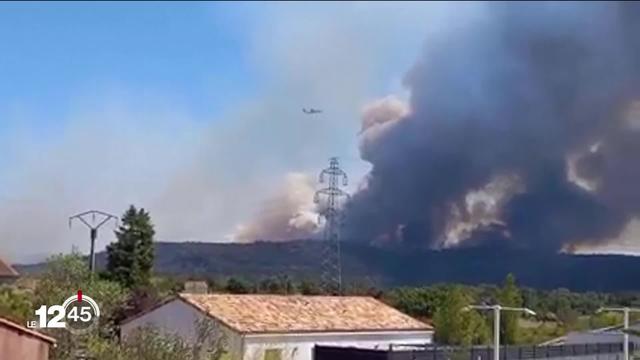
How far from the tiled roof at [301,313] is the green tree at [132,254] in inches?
203

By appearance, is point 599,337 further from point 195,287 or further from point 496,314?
point 195,287

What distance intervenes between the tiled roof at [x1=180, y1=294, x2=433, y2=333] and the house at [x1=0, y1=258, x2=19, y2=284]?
10.4ft

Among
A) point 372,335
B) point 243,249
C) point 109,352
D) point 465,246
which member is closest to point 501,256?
point 465,246

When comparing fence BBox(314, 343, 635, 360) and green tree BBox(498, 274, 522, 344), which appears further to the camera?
green tree BBox(498, 274, 522, 344)

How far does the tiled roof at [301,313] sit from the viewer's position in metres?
20.0

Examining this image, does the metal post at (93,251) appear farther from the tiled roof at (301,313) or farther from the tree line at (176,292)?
the tiled roof at (301,313)

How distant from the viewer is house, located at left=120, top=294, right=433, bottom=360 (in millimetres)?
18953

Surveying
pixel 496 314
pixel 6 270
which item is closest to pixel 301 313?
pixel 6 270

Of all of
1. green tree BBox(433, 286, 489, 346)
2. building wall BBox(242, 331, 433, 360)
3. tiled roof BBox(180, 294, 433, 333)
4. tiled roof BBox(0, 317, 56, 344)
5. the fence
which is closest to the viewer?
tiled roof BBox(0, 317, 56, 344)

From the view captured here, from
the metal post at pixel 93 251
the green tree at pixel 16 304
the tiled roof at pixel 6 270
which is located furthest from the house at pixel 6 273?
the green tree at pixel 16 304

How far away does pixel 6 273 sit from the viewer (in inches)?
724

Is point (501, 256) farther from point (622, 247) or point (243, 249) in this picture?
point (243, 249)

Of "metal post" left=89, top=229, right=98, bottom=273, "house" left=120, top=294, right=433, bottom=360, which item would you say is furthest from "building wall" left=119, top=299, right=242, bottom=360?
"metal post" left=89, top=229, right=98, bottom=273

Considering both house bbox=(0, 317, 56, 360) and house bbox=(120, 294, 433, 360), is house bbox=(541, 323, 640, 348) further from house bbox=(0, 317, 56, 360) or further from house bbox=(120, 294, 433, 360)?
house bbox=(0, 317, 56, 360)
